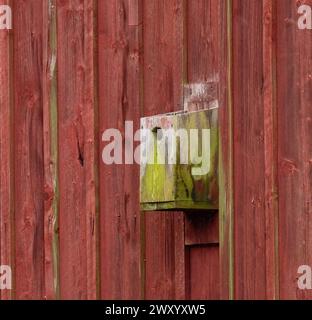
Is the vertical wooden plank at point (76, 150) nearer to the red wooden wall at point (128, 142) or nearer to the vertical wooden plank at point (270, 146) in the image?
the red wooden wall at point (128, 142)

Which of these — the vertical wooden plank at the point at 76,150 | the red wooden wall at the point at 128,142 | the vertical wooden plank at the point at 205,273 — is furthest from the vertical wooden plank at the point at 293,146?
the vertical wooden plank at the point at 76,150

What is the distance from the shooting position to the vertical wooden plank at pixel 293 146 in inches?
188

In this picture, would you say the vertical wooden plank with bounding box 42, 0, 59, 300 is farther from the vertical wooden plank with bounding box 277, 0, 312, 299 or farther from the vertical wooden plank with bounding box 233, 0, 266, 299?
the vertical wooden plank with bounding box 277, 0, 312, 299

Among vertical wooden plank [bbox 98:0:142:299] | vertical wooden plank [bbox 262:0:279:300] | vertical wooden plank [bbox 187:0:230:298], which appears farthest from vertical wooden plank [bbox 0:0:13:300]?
vertical wooden plank [bbox 262:0:279:300]

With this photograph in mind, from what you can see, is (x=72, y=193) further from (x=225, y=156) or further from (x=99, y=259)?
(x=225, y=156)

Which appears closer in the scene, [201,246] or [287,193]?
[287,193]

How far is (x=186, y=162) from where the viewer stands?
5.25 meters

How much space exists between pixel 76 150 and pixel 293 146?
1.22m

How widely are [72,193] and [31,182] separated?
272 mm

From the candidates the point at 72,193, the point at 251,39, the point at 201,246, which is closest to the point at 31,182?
the point at 72,193

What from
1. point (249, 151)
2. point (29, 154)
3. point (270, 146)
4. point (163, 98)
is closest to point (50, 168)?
point (29, 154)

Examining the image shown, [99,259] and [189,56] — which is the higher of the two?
[189,56]
